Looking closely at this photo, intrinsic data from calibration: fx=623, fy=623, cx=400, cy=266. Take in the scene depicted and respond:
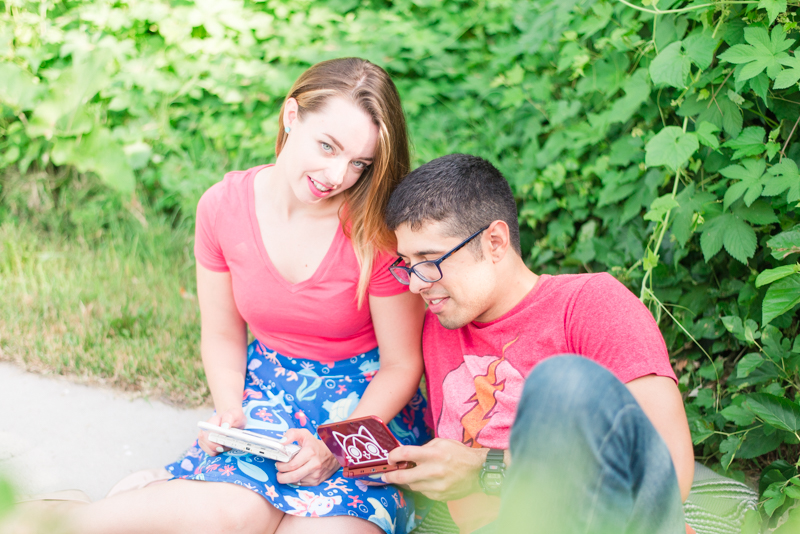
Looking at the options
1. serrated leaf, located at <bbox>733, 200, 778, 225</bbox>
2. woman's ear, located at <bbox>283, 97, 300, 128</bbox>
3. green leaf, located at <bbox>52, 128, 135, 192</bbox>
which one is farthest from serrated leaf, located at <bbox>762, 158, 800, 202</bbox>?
green leaf, located at <bbox>52, 128, 135, 192</bbox>

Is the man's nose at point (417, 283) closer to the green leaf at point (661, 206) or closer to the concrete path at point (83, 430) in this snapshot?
the green leaf at point (661, 206)

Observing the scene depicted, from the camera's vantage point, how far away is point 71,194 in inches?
163

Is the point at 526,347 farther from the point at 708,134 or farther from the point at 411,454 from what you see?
the point at 708,134

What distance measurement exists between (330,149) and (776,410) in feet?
5.21

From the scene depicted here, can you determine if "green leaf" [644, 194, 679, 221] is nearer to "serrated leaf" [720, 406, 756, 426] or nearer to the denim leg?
"serrated leaf" [720, 406, 756, 426]

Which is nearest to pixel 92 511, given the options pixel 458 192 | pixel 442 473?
pixel 442 473

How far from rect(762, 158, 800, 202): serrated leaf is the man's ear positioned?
0.84m

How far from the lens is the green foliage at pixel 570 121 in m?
2.04

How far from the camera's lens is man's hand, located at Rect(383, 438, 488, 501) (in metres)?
1.71

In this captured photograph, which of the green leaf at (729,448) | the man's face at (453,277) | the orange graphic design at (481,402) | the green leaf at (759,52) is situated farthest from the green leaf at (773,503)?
the green leaf at (759,52)

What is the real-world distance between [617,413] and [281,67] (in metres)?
3.81

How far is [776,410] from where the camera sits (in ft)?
6.22

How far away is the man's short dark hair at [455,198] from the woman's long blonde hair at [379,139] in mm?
110

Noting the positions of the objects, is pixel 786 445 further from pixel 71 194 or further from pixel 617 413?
pixel 71 194
